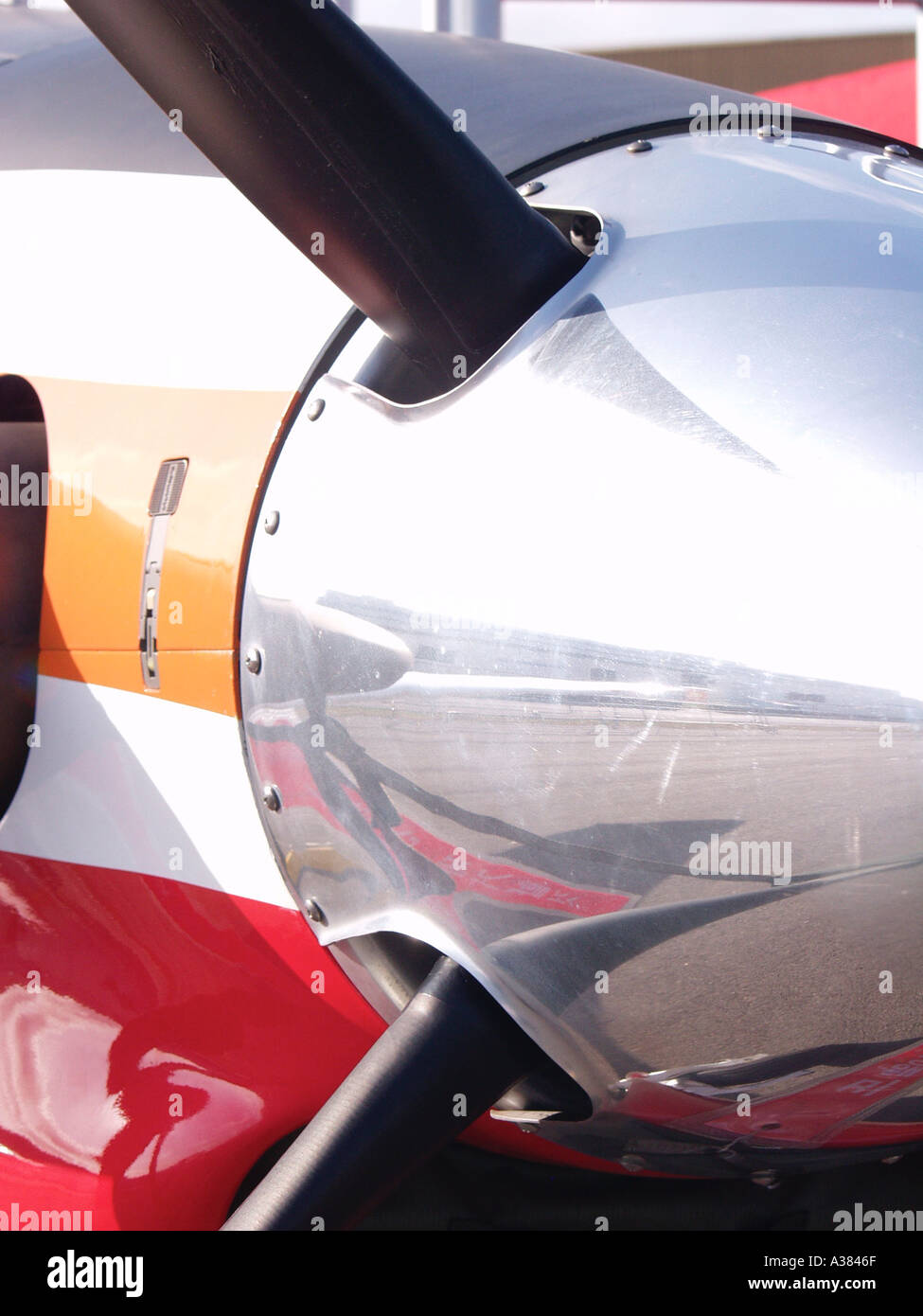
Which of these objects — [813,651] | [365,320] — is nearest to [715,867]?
[813,651]

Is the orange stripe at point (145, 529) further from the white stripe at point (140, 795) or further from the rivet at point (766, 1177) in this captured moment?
the rivet at point (766, 1177)

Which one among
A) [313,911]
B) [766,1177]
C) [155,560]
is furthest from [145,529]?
[766,1177]

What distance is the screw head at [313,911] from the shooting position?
1660 mm

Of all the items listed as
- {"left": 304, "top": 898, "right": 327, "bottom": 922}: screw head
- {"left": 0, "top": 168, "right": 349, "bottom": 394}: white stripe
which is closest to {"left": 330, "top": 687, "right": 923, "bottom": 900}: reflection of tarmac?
{"left": 304, "top": 898, "right": 327, "bottom": 922}: screw head

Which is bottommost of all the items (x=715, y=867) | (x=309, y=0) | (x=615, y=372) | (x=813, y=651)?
(x=715, y=867)

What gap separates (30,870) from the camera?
6.16ft

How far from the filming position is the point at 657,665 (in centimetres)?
133

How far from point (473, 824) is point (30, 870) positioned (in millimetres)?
699

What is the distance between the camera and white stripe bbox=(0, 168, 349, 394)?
1.73m

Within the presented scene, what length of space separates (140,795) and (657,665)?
754 mm

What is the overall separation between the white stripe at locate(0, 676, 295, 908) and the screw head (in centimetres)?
3

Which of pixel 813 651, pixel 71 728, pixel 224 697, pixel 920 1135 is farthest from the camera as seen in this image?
pixel 71 728

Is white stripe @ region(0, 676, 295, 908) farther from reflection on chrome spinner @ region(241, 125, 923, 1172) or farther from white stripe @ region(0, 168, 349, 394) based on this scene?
white stripe @ region(0, 168, 349, 394)

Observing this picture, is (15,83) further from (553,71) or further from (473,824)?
(473,824)
